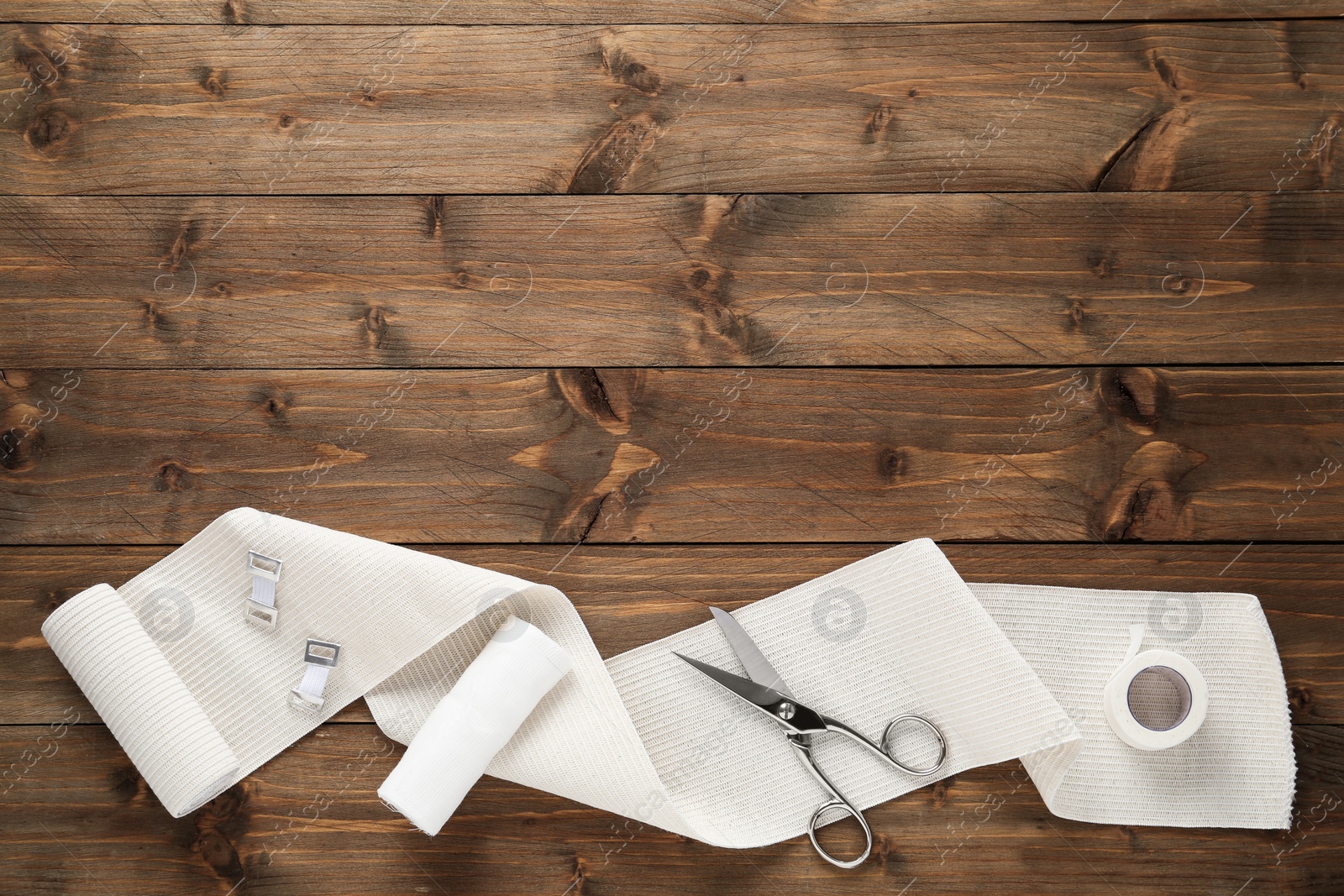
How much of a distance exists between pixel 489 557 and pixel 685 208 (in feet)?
1.74

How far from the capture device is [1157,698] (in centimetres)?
99

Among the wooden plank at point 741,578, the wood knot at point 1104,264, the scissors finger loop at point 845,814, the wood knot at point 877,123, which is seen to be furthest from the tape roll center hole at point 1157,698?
the wood knot at point 877,123

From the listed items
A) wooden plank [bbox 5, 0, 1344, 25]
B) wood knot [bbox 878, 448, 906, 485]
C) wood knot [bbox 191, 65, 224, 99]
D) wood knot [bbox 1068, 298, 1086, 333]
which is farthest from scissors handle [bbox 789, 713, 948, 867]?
wood knot [bbox 191, 65, 224, 99]

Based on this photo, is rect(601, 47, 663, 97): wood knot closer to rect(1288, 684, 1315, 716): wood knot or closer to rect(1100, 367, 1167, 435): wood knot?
rect(1100, 367, 1167, 435): wood knot

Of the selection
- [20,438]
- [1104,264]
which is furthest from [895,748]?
[20,438]

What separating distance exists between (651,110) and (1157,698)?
1.00 m

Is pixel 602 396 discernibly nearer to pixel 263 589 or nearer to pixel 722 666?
pixel 722 666

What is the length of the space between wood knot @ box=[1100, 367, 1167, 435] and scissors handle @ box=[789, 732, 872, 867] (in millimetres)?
595

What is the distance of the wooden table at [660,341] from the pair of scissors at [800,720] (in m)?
0.04

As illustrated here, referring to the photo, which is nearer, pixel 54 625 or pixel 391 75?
pixel 54 625

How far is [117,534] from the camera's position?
40.0 inches

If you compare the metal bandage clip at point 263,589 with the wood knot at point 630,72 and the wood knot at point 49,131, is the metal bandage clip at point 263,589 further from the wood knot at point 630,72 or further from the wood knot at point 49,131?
the wood knot at point 630,72

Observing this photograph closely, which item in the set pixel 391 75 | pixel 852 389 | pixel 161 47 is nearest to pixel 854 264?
pixel 852 389

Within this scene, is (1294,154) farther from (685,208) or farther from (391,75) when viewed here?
(391,75)
